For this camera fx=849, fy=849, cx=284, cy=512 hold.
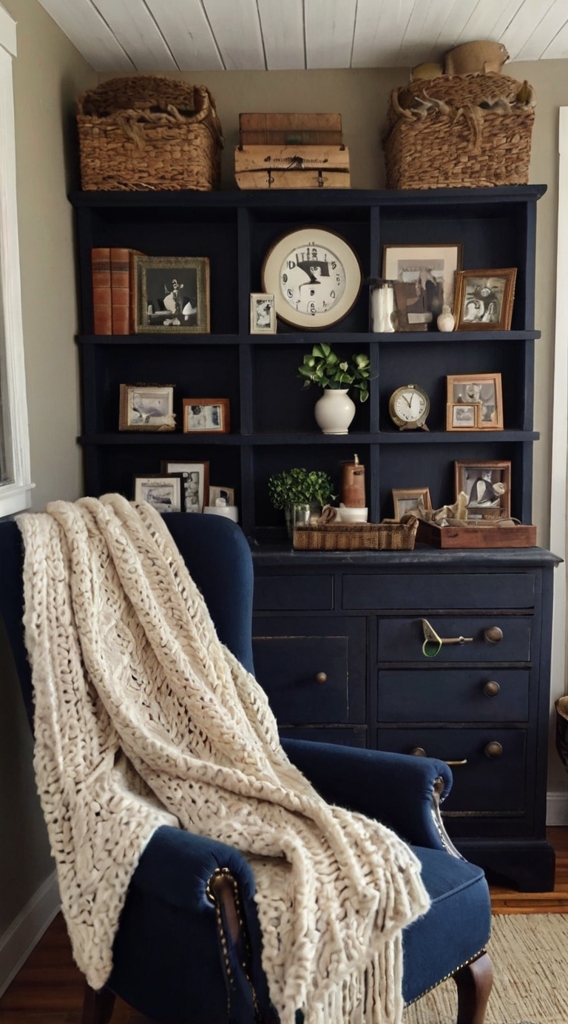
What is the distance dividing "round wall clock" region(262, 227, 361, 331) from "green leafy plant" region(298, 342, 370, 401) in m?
0.14

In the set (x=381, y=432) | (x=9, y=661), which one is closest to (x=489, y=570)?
(x=381, y=432)

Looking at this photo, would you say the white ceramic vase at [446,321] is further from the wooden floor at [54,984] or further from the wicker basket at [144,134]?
the wooden floor at [54,984]

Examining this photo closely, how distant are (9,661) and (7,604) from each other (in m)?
0.43

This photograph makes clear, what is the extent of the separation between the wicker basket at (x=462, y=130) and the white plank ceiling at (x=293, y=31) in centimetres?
Answer: 17

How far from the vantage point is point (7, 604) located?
175cm

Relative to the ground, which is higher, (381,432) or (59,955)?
(381,432)

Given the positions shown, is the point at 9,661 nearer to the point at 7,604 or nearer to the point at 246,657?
the point at 7,604

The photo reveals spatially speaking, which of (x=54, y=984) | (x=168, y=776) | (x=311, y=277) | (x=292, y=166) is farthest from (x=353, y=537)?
(x=54, y=984)

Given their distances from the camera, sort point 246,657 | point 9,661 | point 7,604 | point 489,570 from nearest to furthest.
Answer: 1. point 7,604
2. point 246,657
3. point 9,661
4. point 489,570

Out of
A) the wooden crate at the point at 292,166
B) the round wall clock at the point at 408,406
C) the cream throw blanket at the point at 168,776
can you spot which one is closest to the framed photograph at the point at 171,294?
the wooden crate at the point at 292,166

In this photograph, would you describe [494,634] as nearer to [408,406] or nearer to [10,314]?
[408,406]

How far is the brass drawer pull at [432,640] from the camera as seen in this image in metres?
2.39

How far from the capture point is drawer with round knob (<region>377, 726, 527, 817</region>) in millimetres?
2438

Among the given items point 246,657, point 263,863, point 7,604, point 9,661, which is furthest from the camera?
point 9,661
